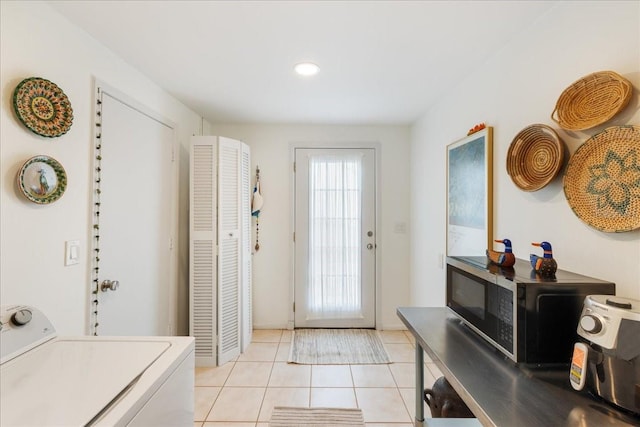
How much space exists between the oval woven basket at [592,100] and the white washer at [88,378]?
5.75ft

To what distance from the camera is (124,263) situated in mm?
2037

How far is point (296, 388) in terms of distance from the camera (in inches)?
93.4

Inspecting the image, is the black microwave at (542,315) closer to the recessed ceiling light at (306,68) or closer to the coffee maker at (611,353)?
the coffee maker at (611,353)

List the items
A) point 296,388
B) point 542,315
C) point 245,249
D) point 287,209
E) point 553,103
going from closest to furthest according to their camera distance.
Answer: point 542,315 < point 553,103 < point 296,388 < point 245,249 < point 287,209

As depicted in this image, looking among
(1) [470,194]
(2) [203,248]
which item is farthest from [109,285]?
(1) [470,194]

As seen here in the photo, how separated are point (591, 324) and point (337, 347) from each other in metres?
2.48

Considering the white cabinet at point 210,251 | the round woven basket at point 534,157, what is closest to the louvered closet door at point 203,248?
the white cabinet at point 210,251

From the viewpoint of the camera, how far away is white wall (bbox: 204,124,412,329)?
11.5 ft

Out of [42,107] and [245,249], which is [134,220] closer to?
[42,107]

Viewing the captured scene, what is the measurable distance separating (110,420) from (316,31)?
5.86 ft

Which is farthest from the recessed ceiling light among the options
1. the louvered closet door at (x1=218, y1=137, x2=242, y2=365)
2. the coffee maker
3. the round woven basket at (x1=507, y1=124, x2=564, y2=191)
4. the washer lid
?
the coffee maker

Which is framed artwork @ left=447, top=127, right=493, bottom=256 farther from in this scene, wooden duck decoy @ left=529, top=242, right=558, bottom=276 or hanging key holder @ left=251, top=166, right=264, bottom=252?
hanging key holder @ left=251, top=166, right=264, bottom=252

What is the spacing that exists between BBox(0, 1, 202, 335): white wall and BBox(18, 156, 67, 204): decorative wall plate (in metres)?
0.03

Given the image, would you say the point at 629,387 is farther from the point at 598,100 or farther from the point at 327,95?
the point at 327,95
